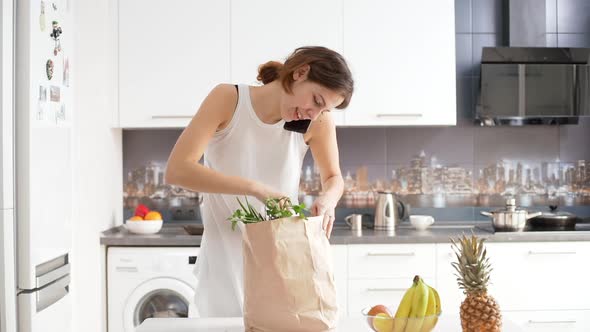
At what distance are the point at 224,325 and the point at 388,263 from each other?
1709mm

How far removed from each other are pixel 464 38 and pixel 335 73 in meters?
2.41

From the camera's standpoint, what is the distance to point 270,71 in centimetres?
186

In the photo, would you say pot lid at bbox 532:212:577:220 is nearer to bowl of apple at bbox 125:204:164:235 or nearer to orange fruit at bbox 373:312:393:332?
bowl of apple at bbox 125:204:164:235

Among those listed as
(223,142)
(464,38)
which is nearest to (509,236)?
(464,38)

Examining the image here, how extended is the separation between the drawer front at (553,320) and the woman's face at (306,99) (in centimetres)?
193

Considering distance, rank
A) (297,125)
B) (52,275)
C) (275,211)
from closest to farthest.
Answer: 1. (275,211)
2. (297,125)
3. (52,275)

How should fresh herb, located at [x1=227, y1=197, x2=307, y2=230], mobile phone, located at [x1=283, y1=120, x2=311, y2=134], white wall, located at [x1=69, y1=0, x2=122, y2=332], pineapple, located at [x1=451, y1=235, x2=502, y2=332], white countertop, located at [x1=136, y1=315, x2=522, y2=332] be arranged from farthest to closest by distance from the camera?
white wall, located at [x1=69, y1=0, x2=122, y2=332], mobile phone, located at [x1=283, y1=120, x2=311, y2=134], white countertop, located at [x1=136, y1=315, x2=522, y2=332], fresh herb, located at [x1=227, y1=197, x2=307, y2=230], pineapple, located at [x1=451, y1=235, x2=502, y2=332]

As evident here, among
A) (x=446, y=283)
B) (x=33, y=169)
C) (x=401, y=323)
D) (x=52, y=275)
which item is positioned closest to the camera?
(x=401, y=323)

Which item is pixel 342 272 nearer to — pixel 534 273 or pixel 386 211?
pixel 386 211

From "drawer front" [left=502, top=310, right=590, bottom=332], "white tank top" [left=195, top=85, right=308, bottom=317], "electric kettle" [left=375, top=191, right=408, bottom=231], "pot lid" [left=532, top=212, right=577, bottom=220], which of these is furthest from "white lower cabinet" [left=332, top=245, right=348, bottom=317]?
"white tank top" [left=195, top=85, right=308, bottom=317]

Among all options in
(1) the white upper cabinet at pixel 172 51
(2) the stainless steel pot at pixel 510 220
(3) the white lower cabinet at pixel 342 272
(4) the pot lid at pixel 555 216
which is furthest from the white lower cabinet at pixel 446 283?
(1) the white upper cabinet at pixel 172 51

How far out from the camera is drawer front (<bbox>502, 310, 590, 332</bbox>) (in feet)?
10.5

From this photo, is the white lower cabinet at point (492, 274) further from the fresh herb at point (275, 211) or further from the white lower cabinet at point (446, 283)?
the fresh herb at point (275, 211)

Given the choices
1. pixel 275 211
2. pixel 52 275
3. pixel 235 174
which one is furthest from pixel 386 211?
pixel 275 211
